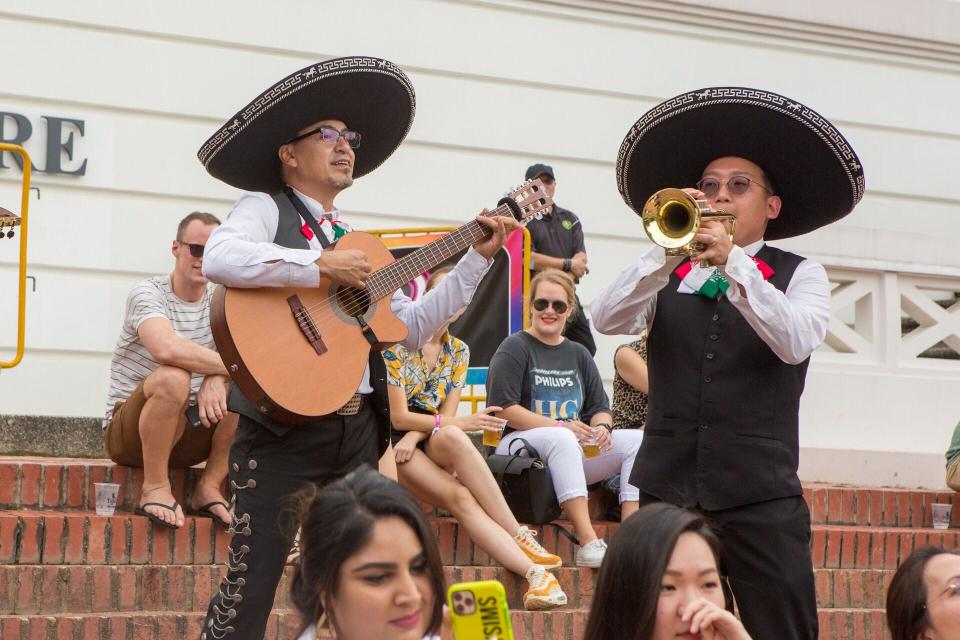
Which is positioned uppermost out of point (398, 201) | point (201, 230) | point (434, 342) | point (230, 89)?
point (230, 89)

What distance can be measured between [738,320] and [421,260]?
120 cm

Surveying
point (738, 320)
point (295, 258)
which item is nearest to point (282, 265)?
point (295, 258)

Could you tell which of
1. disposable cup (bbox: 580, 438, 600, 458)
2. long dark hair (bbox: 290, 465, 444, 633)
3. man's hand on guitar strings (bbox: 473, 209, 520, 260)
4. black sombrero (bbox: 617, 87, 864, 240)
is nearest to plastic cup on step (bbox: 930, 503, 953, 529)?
disposable cup (bbox: 580, 438, 600, 458)

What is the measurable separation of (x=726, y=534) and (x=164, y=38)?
6.36m

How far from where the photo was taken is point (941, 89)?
11.5 m

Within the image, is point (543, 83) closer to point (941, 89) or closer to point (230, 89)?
point (230, 89)

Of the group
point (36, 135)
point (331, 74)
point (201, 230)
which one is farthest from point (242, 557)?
point (36, 135)

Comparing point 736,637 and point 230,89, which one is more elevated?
point 230,89

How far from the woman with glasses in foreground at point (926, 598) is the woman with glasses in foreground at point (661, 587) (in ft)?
3.00

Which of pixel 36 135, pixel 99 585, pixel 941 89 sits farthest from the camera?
pixel 941 89

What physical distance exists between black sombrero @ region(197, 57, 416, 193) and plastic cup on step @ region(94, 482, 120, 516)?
6.11 ft

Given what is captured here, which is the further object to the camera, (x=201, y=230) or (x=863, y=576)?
(x=863, y=576)

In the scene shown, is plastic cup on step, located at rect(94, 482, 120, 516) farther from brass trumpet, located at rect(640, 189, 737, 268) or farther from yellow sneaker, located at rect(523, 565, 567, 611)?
brass trumpet, located at rect(640, 189, 737, 268)

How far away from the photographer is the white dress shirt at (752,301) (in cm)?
409
